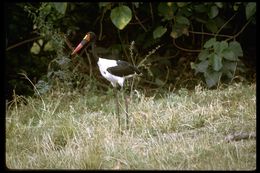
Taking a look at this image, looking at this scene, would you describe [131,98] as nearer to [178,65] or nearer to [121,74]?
[121,74]

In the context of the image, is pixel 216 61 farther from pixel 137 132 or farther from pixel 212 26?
pixel 137 132

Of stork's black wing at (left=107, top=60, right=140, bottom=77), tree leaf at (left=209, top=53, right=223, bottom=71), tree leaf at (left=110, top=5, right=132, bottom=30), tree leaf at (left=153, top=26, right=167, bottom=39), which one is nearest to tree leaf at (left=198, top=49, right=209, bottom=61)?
tree leaf at (left=209, top=53, right=223, bottom=71)

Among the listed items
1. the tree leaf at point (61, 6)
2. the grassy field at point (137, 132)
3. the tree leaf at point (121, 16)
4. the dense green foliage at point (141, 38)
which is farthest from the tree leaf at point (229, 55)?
the tree leaf at point (61, 6)

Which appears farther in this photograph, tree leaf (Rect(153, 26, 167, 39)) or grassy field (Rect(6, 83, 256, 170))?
tree leaf (Rect(153, 26, 167, 39))

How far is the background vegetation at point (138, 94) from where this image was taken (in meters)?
4.36

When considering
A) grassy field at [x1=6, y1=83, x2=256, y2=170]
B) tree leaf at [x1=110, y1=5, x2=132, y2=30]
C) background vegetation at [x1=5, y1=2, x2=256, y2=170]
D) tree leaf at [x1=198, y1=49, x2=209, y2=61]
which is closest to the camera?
grassy field at [x1=6, y1=83, x2=256, y2=170]

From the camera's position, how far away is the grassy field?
13.9 feet

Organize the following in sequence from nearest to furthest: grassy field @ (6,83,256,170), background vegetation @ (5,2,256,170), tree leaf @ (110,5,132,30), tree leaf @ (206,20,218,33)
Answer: grassy field @ (6,83,256,170) < background vegetation @ (5,2,256,170) < tree leaf @ (110,5,132,30) < tree leaf @ (206,20,218,33)

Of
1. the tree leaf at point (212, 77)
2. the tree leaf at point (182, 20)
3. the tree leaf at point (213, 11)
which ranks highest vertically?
the tree leaf at point (213, 11)

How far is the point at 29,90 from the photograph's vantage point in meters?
7.26

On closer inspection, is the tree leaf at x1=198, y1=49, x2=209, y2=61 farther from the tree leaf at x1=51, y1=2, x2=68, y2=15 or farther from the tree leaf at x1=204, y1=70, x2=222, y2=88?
the tree leaf at x1=51, y1=2, x2=68, y2=15

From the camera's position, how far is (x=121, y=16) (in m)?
5.91

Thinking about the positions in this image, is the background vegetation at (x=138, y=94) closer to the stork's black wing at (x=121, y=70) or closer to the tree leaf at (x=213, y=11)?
the tree leaf at (x=213, y=11)

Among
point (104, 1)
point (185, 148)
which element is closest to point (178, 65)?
point (104, 1)
